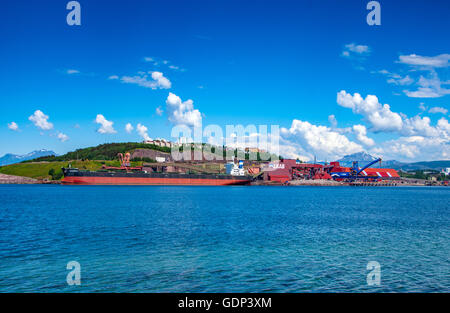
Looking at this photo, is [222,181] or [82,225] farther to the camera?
[222,181]

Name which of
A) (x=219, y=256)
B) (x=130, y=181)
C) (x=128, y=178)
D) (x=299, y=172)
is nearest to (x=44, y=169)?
(x=130, y=181)

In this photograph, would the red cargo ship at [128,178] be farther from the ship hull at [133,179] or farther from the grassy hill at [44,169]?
A: the grassy hill at [44,169]

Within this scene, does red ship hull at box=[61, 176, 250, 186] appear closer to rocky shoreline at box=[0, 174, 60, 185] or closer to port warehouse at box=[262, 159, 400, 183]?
port warehouse at box=[262, 159, 400, 183]

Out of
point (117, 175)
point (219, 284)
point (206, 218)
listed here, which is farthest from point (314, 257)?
point (117, 175)

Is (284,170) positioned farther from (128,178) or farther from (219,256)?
(219,256)

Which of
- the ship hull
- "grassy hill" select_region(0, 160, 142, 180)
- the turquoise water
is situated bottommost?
the turquoise water

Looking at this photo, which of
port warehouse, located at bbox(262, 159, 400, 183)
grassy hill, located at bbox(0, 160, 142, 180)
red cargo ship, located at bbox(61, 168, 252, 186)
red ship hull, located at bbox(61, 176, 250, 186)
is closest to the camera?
red cargo ship, located at bbox(61, 168, 252, 186)

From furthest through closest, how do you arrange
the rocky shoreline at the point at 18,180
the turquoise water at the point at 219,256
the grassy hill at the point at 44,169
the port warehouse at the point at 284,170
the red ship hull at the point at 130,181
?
1. the grassy hill at the point at 44,169
2. the rocky shoreline at the point at 18,180
3. the port warehouse at the point at 284,170
4. the red ship hull at the point at 130,181
5. the turquoise water at the point at 219,256

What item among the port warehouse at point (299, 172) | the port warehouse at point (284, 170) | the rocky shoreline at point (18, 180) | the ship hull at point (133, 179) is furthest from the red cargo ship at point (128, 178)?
the rocky shoreline at point (18, 180)

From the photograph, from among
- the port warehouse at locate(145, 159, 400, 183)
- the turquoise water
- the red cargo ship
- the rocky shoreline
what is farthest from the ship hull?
the turquoise water

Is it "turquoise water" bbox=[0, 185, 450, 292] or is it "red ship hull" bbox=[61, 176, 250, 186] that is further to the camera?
"red ship hull" bbox=[61, 176, 250, 186]

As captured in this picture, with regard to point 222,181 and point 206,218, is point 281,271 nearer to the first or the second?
point 206,218

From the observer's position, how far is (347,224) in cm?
3198

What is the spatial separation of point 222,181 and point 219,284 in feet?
406
